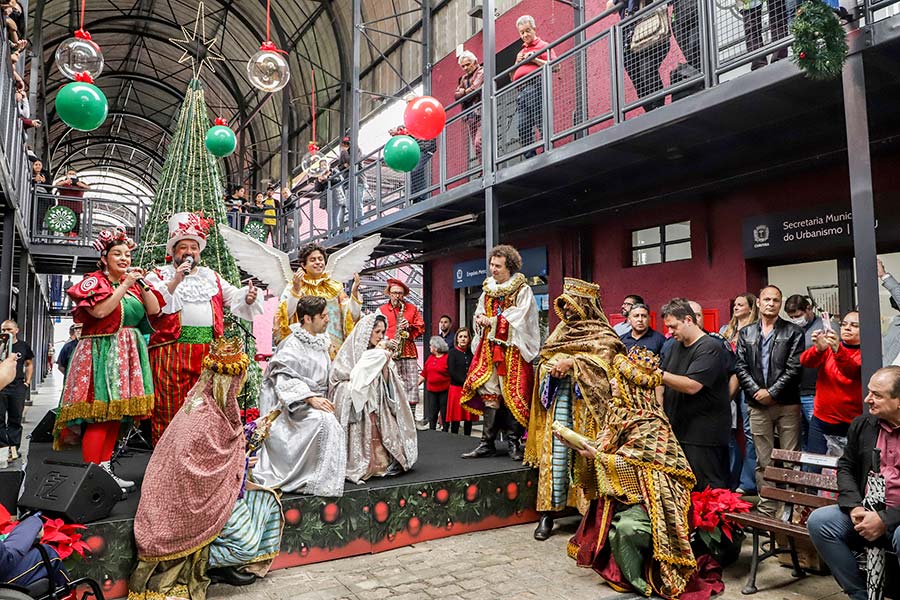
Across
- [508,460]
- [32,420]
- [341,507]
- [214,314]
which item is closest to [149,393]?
[214,314]

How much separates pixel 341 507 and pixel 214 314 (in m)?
1.66

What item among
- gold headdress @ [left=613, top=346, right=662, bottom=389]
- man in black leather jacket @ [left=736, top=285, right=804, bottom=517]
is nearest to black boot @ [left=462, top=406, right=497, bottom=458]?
gold headdress @ [left=613, top=346, right=662, bottom=389]

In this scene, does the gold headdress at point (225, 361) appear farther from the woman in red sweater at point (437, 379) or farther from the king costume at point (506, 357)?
the woman in red sweater at point (437, 379)

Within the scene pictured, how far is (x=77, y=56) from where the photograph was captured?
609 cm

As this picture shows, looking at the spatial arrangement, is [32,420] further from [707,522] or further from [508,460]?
[707,522]

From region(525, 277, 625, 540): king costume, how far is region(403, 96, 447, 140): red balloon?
3.31 metres

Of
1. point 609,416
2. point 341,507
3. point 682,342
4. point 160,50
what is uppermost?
point 160,50

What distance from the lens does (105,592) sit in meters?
3.35

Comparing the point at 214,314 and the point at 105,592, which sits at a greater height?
the point at 214,314

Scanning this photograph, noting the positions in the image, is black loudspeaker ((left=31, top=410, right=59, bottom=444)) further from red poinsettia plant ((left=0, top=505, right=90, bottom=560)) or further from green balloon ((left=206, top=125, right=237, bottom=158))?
green balloon ((left=206, top=125, right=237, bottom=158))

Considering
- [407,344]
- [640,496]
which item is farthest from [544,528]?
[407,344]

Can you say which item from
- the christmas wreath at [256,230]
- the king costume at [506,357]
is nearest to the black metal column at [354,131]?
the christmas wreath at [256,230]

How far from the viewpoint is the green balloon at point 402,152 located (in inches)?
286

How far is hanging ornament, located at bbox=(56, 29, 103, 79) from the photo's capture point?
19.9ft
